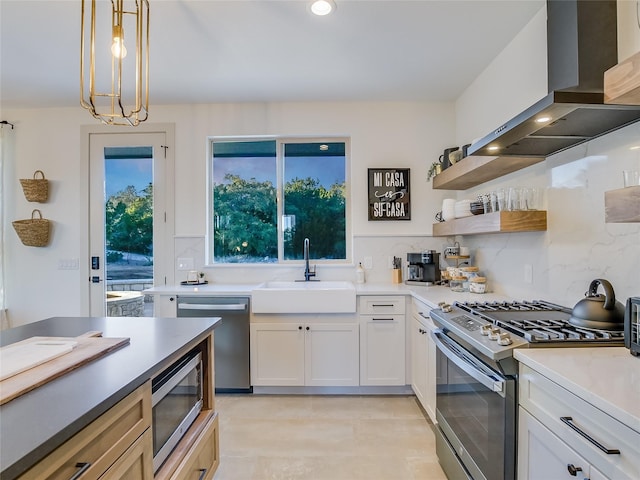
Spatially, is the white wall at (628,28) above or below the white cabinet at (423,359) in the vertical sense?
above

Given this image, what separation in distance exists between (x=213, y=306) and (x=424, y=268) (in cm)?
197

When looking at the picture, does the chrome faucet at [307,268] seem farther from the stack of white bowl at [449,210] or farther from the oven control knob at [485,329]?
the oven control knob at [485,329]

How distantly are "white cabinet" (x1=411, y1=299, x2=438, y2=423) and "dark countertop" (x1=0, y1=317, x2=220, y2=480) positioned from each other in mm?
1548

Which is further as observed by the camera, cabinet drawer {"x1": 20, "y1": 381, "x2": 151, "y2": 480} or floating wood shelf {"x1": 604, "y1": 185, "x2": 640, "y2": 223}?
floating wood shelf {"x1": 604, "y1": 185, "x2": 640, "y2": 223}

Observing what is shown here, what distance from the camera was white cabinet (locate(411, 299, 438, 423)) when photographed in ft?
7.36

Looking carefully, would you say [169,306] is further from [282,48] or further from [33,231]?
[282,48]

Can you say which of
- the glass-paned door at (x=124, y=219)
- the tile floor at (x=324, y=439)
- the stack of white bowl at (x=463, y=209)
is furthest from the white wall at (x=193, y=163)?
the tile floor at (x=324, y=439)

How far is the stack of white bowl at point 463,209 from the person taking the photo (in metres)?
2.58

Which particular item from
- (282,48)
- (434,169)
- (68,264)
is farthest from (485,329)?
(68,264)

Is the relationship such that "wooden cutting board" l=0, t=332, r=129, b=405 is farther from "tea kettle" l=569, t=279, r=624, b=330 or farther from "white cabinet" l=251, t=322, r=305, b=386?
"tea kettle" l=569, t=279, r=624, b=330

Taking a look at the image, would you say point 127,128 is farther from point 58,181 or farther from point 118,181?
point 58,181

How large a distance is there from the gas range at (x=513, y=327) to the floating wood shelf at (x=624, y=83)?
2.82 ft

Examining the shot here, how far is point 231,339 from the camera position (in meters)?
2.81

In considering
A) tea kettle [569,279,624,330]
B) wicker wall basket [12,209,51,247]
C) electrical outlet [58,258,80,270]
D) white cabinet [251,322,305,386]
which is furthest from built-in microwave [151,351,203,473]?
wicker wall basket [12,209,51,247]
